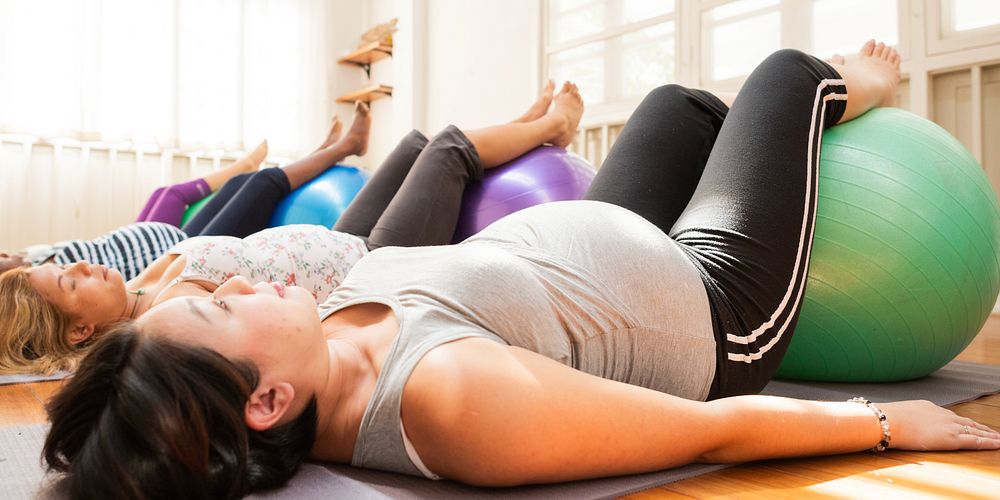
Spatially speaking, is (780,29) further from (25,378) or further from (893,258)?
(25,378)

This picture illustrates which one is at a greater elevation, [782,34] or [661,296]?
[782,34]

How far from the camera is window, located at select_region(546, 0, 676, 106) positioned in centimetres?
379

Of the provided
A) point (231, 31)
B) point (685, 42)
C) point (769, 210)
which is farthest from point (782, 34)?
point (231, 31)

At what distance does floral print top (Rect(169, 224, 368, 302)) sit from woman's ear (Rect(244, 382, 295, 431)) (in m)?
0.95

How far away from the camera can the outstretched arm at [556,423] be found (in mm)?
717

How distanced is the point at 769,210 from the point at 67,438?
96 cm

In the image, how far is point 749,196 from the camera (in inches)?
43.3

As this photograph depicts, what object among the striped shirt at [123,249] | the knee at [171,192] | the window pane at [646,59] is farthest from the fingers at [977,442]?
the knee at [171,192]

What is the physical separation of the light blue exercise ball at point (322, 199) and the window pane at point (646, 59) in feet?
5.85

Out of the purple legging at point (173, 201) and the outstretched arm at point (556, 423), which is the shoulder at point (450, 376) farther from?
the purple legging at point (173, 201)

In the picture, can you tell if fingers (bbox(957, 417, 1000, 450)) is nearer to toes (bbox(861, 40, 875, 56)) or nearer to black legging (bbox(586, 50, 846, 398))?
black legging (bbox(586, 50, 846, 398))

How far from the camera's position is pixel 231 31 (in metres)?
5.05

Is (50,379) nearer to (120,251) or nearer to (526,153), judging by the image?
(120,251)

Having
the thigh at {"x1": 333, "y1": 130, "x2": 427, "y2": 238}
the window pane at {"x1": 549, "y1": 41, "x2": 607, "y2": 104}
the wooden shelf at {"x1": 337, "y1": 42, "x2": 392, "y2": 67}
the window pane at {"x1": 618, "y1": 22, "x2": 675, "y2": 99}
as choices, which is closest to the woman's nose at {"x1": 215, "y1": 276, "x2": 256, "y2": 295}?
the thigh at {"x1": 333, "y1": 130, "x2": 427, "y2": 238}
